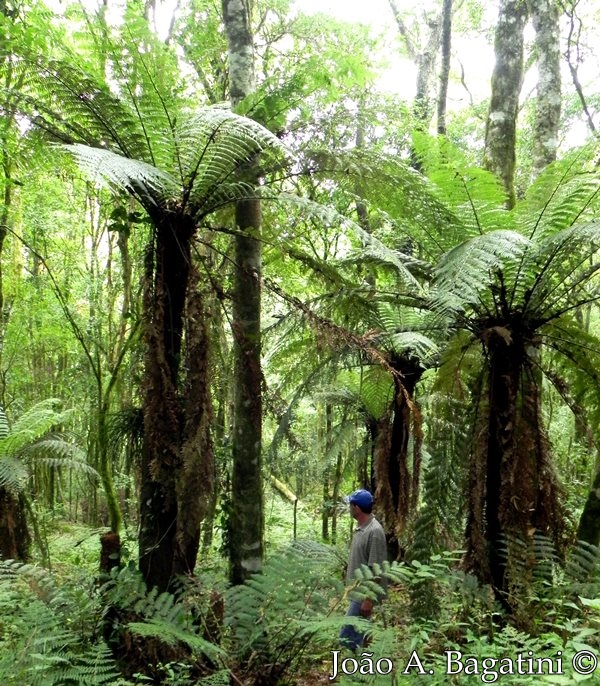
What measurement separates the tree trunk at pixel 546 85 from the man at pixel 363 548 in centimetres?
349

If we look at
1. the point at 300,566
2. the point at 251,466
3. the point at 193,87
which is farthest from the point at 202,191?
the point at 193,87

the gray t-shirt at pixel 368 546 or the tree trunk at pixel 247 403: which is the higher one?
the tree trunk at pixel 247 403

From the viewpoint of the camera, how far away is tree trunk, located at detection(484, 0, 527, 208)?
4.38m

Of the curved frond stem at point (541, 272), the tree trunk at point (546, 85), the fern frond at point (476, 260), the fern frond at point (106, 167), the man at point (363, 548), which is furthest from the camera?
the tree trunk at point (546, 85)

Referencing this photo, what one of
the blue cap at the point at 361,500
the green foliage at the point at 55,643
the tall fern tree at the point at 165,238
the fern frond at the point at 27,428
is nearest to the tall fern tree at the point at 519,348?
the blue cap at the point at 361,500

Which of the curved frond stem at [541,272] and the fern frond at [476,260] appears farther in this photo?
the curved frond stem at [541,272]

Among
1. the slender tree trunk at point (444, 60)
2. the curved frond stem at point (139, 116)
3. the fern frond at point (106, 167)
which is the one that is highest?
the slender tree trunk at point (444, 60)

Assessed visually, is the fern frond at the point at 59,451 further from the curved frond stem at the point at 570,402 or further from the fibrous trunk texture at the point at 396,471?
the curved frond stem at the point at 570,402

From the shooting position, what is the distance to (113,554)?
3.09 meters

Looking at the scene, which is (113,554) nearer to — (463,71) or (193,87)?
(193,87)

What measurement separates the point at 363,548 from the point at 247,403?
4.50 ft

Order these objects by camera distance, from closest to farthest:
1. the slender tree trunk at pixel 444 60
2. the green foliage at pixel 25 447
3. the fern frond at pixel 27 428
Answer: the green foliage at pixel 25 447, the fern frond at pixel 27 428, the slender tree trunk at pixel 444 60

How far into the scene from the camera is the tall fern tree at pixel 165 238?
8.91ft

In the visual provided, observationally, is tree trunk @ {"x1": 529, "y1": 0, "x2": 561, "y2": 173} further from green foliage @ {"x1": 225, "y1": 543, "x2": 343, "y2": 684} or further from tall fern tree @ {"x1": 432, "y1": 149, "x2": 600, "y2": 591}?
green foliage @ {"x1": 225, "y1": 543, "x2": 343, "y2": 684}
